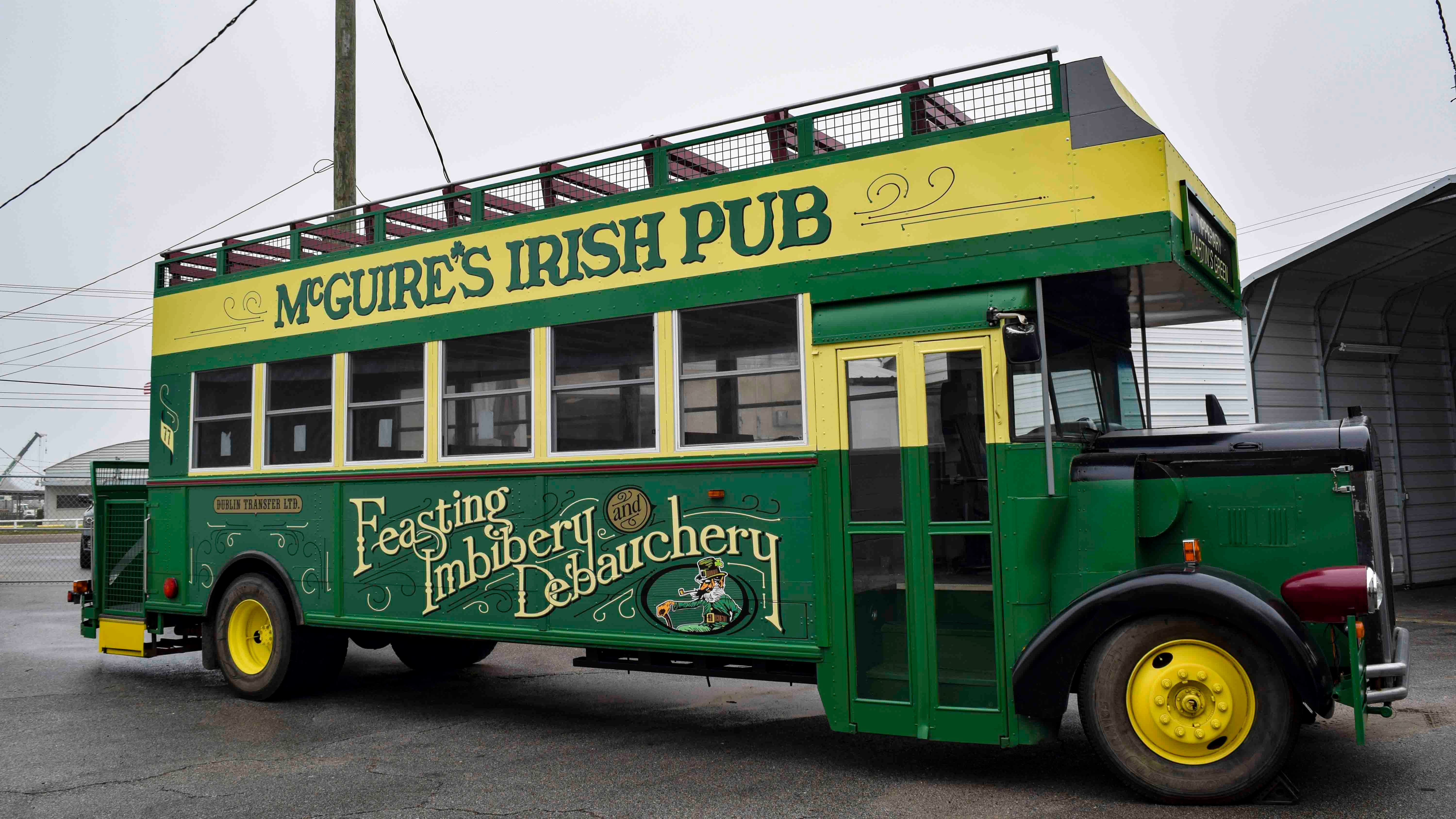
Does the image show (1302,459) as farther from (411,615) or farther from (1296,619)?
(411,615)

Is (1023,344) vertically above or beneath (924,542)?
above

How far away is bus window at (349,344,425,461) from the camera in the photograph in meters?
7.41

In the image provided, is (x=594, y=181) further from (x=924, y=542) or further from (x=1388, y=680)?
(x=1388, y=680)

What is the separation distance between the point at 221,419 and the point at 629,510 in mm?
4182

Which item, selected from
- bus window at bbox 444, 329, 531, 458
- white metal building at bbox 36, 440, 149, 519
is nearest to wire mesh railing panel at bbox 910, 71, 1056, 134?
bus window at bbox 444, 329, 531, 458

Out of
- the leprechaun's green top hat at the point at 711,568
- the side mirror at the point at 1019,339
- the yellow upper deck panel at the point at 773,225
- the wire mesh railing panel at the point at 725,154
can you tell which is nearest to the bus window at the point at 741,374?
the yellow upper deck panel at the point at 773,225

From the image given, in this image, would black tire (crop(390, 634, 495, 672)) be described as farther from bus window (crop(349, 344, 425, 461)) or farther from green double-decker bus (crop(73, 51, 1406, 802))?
bus window (crop(349, 344, 425, 461))

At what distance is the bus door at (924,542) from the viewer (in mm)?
5207

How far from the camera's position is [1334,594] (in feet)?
15.5

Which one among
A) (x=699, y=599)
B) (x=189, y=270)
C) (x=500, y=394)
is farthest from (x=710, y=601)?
(x=189, y=270)

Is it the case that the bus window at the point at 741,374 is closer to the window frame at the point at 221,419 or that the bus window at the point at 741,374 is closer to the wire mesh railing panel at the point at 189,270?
the window frame at the point at 221,419

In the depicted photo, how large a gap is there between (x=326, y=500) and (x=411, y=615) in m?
1.16

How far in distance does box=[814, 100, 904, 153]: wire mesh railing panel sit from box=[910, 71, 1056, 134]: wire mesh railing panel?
10cm

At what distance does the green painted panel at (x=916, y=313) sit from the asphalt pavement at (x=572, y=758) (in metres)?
2.22
